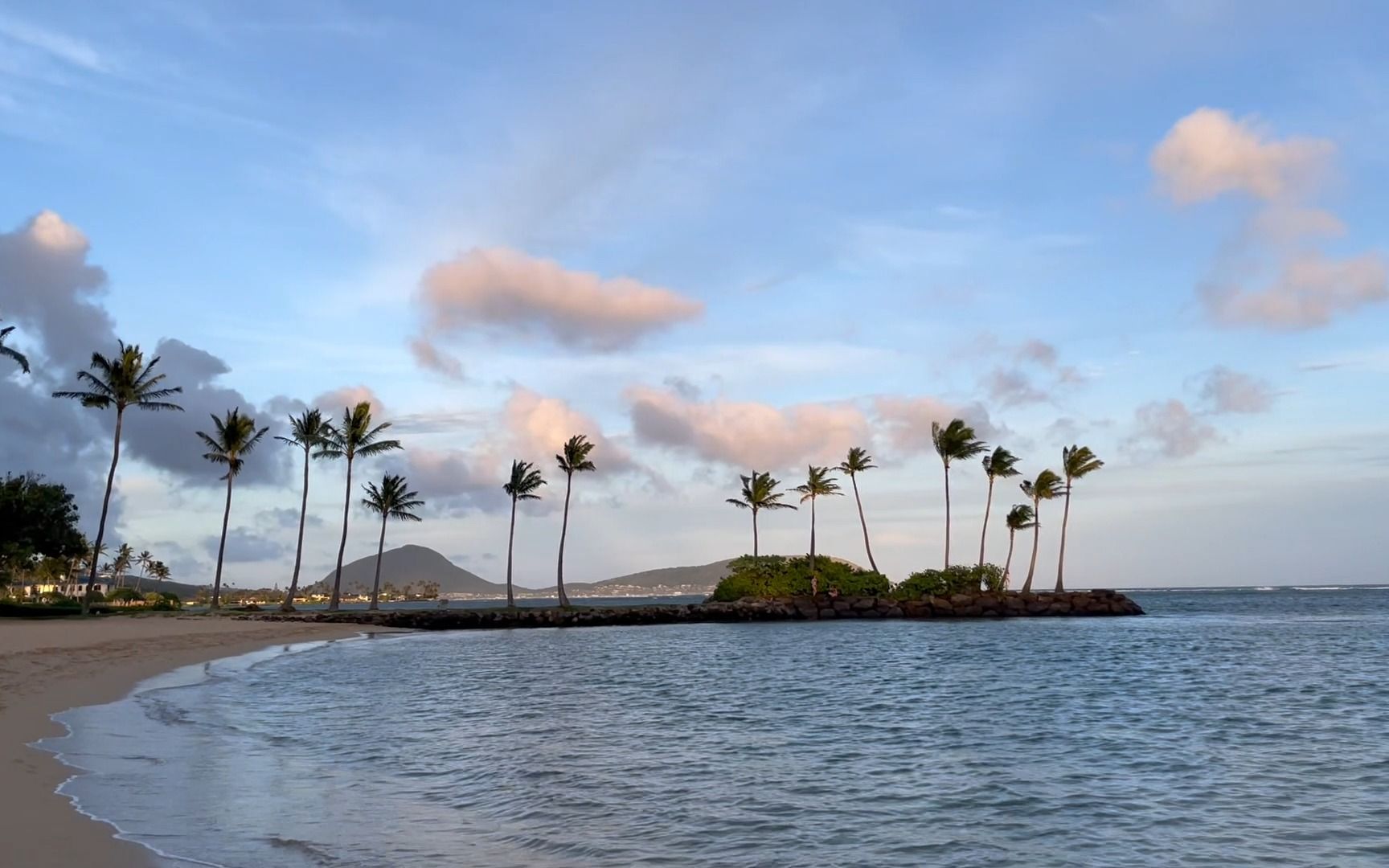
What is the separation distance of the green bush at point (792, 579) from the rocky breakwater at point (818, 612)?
294cm

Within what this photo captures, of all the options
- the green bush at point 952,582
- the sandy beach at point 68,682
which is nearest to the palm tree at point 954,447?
the green bush at point 952,582

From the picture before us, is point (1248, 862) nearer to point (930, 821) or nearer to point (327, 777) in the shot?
point (930, 821)

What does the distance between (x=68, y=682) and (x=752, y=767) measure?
21134 mm

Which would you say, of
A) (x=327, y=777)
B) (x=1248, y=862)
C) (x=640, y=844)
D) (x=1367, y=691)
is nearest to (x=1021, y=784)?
(x=1248, y=862)

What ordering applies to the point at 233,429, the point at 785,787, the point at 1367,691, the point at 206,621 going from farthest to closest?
the point at 233,429
the point at 206,621
the point at 1367,691
the point at 785,787

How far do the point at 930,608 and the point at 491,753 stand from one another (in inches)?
3272

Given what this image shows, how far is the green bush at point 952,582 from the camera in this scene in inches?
3967

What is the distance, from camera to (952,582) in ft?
331

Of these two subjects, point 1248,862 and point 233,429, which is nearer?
point 1248,862

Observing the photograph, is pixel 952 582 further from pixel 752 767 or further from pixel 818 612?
pixel 752 767

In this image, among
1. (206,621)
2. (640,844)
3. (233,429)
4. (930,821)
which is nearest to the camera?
(640,844)

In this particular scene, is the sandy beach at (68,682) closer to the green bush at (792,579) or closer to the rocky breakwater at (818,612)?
the rocky breakwater at (818,612)

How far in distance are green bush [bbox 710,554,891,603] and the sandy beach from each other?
144 ft

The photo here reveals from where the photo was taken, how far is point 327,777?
51.9 ft
